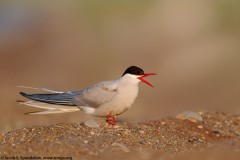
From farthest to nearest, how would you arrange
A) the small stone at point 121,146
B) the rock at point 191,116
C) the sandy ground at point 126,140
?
1. the rock at point 191,116
2. the small stone at point 121,146
3. the sandy ground at point 126,140

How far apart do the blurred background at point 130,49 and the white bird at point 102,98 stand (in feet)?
12.7

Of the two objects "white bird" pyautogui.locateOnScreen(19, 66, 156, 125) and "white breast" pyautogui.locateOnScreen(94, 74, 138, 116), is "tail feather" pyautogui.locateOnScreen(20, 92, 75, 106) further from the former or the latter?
"white breast" pyautogui.locateOnScreen(94, 74, 138, 116)

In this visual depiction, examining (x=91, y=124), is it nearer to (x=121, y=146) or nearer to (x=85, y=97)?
(x=85, y=97)

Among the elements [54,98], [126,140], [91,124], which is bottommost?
[126,140]

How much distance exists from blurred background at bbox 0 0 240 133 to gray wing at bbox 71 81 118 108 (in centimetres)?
392

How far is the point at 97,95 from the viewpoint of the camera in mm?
8156

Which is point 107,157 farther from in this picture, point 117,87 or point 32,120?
point 32,120

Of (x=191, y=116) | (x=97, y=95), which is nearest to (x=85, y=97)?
(x=97, y=95)

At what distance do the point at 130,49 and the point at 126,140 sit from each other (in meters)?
16.6

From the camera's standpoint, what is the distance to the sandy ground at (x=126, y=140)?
6801mm

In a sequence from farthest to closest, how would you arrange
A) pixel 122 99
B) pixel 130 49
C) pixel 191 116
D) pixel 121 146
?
pixel 130 49 → pixel 191 116 → pixel 122 99 → pixel 121 146

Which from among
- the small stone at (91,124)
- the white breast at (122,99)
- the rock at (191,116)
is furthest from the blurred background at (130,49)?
the white breast at (122,99)

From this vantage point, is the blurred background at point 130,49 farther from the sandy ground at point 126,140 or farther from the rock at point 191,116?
the sandy ground at point 126,140

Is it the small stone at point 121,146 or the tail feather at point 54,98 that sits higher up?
the tail feather at point 54,98
